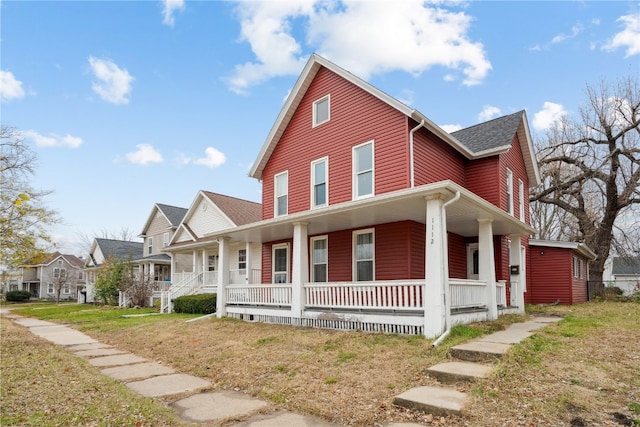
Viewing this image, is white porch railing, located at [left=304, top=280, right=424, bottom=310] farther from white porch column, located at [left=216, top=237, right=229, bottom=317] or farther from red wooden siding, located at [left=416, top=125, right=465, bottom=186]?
white porch column, located at [left=216, top=237, right=229, bottom=317]

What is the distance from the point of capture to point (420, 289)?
998 cm

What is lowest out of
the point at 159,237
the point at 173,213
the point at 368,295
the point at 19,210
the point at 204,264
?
the point at 368,295

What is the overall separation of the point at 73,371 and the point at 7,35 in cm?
828

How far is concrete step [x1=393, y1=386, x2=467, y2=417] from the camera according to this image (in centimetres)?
490

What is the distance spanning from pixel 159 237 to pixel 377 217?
24.3 meters

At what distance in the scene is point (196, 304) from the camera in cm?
1797

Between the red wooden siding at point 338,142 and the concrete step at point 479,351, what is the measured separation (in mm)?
5615

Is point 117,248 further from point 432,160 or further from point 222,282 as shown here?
point 432,160

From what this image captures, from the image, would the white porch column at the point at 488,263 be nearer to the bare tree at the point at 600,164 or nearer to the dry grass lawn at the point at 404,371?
the dry grass lawn at the point at 404,371

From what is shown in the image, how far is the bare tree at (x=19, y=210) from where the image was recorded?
10445 millimetres

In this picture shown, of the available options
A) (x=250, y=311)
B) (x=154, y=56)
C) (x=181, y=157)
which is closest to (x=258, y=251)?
(x=250, y=311)

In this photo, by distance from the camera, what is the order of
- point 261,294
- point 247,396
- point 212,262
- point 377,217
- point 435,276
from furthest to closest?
point 212,262
point 261,294
point 377,217
point 435,276
point 247,396

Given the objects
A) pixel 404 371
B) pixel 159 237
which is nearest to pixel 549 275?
pixel 404 371

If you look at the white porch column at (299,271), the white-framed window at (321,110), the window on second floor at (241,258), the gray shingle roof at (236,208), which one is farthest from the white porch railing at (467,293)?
the gray shingle roof at (236,208)
